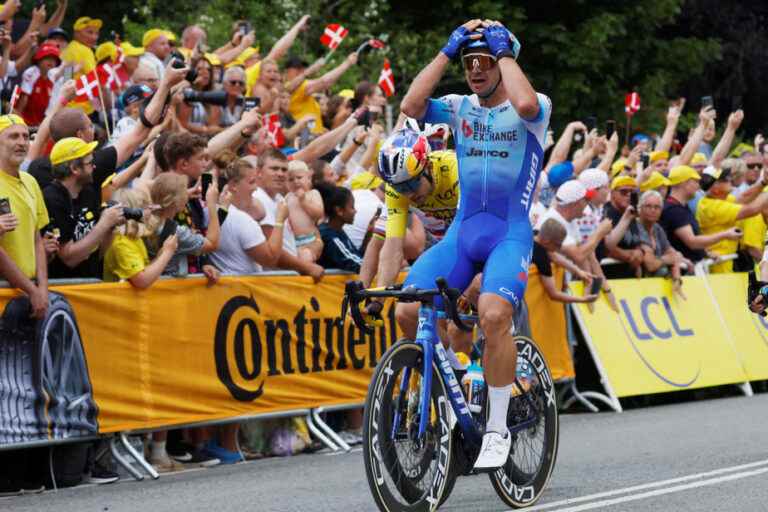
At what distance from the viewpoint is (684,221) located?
58.4ft

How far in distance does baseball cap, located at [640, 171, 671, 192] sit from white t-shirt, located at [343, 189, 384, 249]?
13.6ft

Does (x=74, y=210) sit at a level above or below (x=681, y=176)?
above

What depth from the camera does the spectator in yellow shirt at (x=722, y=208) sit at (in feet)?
59.5

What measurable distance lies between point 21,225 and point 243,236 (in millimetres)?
2422

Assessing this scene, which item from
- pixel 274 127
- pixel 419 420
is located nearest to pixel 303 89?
pixel 274 127

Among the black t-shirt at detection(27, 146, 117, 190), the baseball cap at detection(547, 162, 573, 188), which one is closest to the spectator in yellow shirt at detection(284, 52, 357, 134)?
the baseball cap at detection(547, 162, 573, 188)

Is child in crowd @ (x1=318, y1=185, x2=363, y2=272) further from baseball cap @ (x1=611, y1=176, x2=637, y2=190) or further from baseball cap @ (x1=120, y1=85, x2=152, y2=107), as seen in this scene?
baseball cap @ (x1=611, y1=176, x2=637, y2=190)

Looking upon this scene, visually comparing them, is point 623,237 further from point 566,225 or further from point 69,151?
point 69,151

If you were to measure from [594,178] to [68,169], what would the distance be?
6.67 meters

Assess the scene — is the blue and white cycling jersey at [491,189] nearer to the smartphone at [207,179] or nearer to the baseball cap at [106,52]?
the smartphone at [207,179]

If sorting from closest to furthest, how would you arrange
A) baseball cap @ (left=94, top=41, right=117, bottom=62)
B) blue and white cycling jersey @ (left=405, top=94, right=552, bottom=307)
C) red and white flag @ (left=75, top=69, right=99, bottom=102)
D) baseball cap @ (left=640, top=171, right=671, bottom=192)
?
blue and white cycling jersey @ (left=405, top=94, right=552, bottom=307), red and white flag @ (left=75, top=69, right=99, bottom=102), baseball cap @ (left=94, top=41, right=117, bottom=62), baseball cap @ (left=640, top=171, right=671, bottom=192)

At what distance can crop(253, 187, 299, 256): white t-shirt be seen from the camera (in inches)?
516

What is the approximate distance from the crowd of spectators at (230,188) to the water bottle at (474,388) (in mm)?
1867

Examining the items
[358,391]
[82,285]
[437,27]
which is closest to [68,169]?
[82,285]
